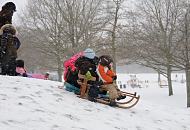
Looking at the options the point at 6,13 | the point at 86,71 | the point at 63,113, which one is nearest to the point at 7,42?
the point at 6,13

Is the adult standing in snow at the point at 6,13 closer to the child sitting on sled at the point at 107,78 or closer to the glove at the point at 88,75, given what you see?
the glove at the point at 88,75

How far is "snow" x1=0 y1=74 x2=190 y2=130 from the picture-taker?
19.7 ft

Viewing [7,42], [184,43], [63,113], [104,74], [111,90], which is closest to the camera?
[63,113]

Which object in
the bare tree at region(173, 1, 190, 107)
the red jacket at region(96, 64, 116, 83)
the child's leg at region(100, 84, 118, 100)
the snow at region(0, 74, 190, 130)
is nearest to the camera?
the snow at region(0, 74, 190, 130)

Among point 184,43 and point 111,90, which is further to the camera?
point 184,43

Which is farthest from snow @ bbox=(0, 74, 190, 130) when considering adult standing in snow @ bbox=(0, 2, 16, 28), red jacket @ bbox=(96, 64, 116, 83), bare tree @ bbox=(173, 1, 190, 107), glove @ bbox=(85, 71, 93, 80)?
bare tree @ bbox=(173, 1, 190, 107)

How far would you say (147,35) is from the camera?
2477cm

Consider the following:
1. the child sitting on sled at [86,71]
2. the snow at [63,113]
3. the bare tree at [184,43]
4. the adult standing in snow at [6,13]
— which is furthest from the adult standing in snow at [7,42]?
the bare tree at [184,43]

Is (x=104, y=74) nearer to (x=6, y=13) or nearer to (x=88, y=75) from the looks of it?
(x=88, y=75)

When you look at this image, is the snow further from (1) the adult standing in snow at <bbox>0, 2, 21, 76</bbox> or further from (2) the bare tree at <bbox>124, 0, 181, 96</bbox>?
(2) the bare tree at <bbox>124, 0, 181, 96</bbox>

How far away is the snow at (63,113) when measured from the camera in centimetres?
601

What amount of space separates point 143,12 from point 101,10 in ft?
9.99

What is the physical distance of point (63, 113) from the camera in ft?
22.7

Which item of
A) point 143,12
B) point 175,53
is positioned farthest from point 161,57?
point 143,12
